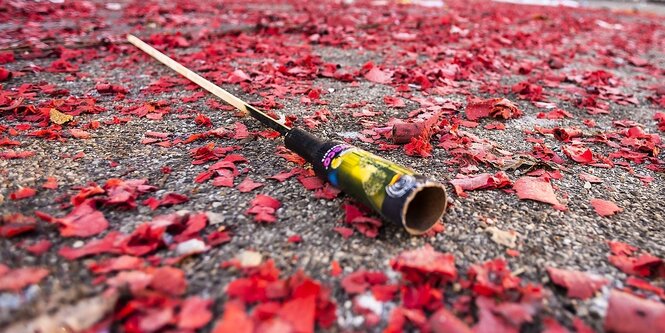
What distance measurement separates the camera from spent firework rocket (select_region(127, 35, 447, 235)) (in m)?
1.82

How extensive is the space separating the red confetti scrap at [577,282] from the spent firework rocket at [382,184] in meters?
0.51

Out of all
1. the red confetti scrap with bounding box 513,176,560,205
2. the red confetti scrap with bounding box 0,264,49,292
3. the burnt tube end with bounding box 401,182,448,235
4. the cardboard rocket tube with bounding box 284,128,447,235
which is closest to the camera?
the red confetti scrap with bounding box 0,264,49,292

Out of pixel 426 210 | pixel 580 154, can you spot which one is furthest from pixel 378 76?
pixel 426 210

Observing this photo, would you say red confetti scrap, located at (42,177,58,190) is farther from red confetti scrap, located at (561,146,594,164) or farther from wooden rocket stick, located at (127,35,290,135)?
red confetti scrap, located at (561,146,594,164)

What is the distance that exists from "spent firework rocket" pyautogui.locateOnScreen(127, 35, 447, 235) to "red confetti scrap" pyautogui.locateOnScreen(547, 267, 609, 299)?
0.51 metres

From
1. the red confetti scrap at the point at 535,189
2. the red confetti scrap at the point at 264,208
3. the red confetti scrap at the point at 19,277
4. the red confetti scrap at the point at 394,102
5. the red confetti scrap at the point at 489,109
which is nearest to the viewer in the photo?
the red confetti scrap at the point at 19,277

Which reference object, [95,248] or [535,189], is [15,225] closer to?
[95,248]

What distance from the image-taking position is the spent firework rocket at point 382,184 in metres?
1.82

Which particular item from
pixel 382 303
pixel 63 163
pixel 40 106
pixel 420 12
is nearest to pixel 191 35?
pixel 40 106

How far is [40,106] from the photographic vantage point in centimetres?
334

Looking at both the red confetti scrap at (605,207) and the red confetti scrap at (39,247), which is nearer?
the red confetti scrap at (39,247)

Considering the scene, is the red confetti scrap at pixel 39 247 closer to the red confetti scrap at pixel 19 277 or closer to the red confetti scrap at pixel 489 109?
the red confetti scrap at pixel 19 277

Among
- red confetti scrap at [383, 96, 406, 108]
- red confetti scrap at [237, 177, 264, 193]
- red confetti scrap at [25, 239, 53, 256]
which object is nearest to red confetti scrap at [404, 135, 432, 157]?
red confetti scrap at [383, 96, 406, 108]

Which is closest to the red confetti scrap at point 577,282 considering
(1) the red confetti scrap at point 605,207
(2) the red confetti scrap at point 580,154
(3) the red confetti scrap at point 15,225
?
(1) the red confetti scrap at point 605,207
